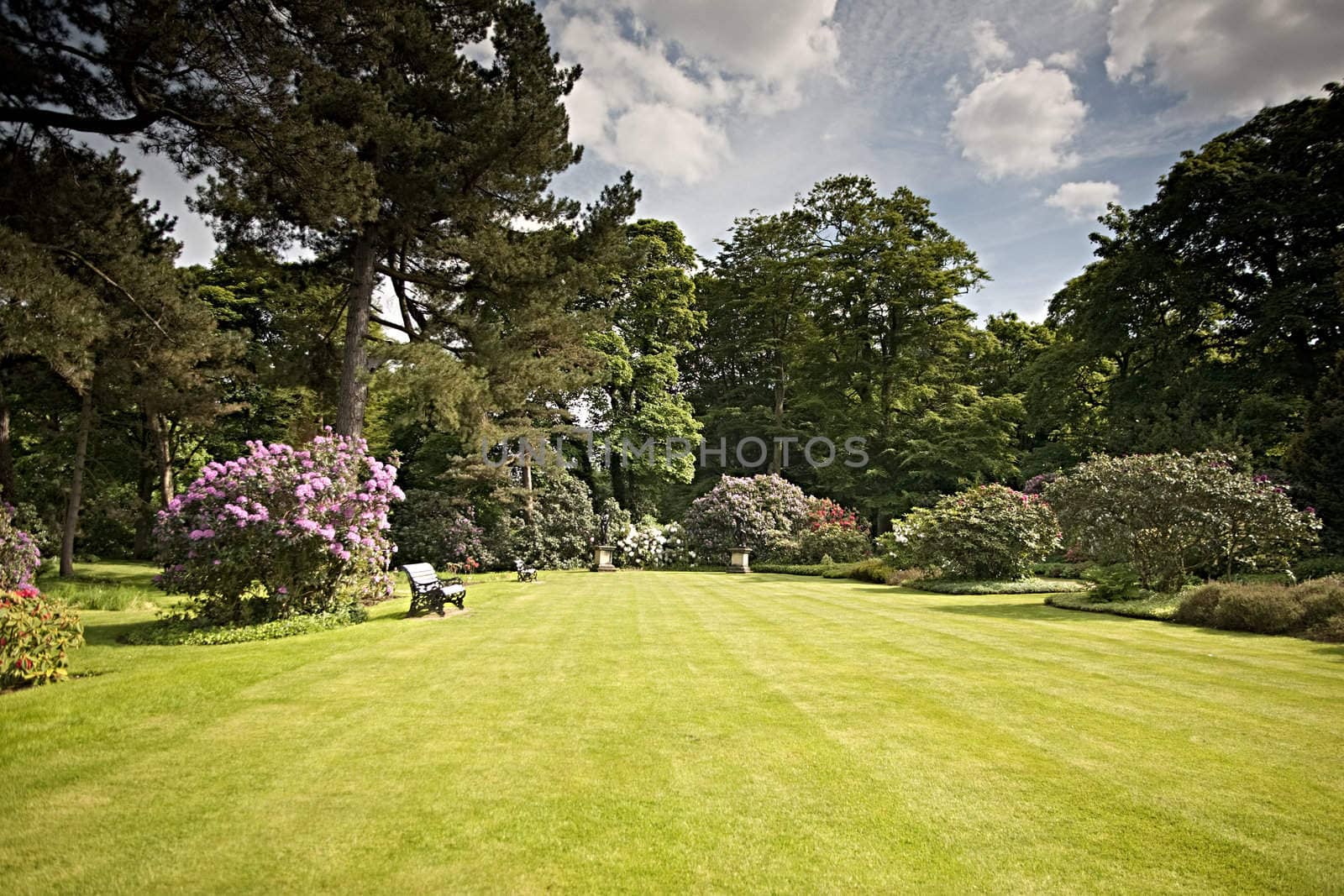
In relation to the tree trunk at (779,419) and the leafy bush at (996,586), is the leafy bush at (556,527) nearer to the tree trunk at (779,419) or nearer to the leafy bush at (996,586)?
the tree trunk at (779,419)

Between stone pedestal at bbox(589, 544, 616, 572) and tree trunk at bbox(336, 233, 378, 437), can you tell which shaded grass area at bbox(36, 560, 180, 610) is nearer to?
tree trunk at bbox(336, 233, 378, 437)

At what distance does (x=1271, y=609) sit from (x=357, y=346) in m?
14.8

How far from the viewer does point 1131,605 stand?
34.7 ft

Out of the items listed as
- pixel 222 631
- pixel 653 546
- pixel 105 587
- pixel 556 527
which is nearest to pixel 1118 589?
pixel 222 631

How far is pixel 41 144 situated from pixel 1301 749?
52.3ft

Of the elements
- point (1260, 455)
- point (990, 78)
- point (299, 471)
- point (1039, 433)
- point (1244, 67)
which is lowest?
Result: point (299, 471)

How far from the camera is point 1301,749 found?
13.9ft

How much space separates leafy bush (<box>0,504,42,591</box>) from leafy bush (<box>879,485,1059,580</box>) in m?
16.9

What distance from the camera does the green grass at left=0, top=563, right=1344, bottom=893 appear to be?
2984 mm

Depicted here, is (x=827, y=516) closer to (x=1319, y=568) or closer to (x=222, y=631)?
(x=1319, y=568)

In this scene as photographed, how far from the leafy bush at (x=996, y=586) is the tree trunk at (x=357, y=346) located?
1227cm

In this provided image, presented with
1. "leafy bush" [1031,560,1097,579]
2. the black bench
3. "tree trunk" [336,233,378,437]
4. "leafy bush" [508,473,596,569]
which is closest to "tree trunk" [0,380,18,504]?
"tree trunk" [336,233,378,437]

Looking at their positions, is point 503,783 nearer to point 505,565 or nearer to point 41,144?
point 41,144

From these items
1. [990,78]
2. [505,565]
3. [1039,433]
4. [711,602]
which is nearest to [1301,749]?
[711,602]
